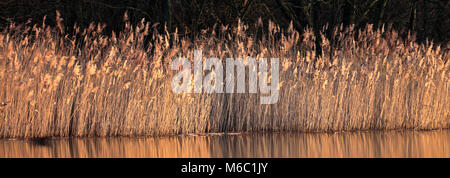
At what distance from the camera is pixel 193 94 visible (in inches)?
414

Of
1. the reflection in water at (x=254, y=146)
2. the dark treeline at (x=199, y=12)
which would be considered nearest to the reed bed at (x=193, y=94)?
the reflection in water at (x=254, y=146)

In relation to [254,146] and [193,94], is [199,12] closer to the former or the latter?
[193,94]

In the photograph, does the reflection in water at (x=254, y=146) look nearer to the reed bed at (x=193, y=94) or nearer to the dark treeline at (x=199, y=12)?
the reed bed at (x=193, y=94)

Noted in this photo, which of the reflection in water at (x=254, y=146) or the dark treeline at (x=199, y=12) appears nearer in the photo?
the reflection in water at (x=254, y=146)

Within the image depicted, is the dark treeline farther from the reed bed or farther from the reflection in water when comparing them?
the reflection in water

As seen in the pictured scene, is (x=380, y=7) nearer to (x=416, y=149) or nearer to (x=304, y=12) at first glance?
(x=304, y=12)

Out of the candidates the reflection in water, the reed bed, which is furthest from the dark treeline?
the reflection in water

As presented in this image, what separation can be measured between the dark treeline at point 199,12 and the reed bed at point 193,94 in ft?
14.1

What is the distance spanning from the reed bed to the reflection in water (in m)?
0.25

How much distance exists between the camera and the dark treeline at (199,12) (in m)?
15.8

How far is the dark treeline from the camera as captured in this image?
15797 millimetres

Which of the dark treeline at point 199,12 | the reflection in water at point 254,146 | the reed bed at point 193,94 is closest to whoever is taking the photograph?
the reflection in water at point 254,146

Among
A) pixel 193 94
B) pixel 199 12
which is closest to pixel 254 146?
pixel 193 94
